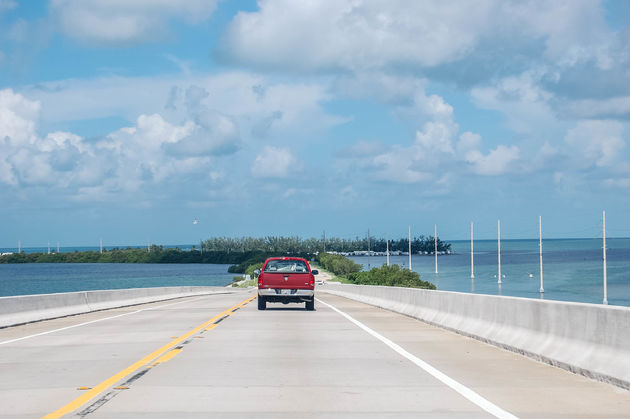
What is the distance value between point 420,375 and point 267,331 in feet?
26.4

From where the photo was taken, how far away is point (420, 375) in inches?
436

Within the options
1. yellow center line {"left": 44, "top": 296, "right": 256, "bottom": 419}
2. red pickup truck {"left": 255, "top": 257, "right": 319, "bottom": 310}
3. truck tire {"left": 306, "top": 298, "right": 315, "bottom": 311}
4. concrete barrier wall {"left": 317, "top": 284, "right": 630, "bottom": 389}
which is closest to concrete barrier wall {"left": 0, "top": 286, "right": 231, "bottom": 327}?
red pickup truck {"left": 255, "top": 257, "right": 319, "bottom": 310}


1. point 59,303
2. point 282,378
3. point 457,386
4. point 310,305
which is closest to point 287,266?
point 310,305

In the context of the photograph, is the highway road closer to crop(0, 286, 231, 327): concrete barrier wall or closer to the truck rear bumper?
crop(0, 286, 231, 327): concrete barrier wall

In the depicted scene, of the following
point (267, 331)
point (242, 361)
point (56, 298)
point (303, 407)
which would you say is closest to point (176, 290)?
point (56, 298)

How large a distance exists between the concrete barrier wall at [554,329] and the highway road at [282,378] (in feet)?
0.81

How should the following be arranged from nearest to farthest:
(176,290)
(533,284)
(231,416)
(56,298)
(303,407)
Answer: (231,416) < (303,407) < (56,298) < (176,290) < (533,284)

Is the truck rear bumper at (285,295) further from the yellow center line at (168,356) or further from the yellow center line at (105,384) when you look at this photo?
the yellow center line at (168,356)

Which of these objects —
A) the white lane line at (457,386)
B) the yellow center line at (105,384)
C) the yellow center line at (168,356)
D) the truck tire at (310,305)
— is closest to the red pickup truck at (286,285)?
the truck tire at (310,305)

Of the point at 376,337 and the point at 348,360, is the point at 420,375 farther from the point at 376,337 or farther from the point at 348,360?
the point at 376,337

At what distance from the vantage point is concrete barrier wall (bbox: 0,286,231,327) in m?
22.1

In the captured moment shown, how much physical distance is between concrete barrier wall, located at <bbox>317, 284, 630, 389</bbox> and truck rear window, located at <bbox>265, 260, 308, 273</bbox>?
853 centimetres

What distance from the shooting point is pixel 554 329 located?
1227 centimetres

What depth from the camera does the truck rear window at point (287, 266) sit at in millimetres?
28325
